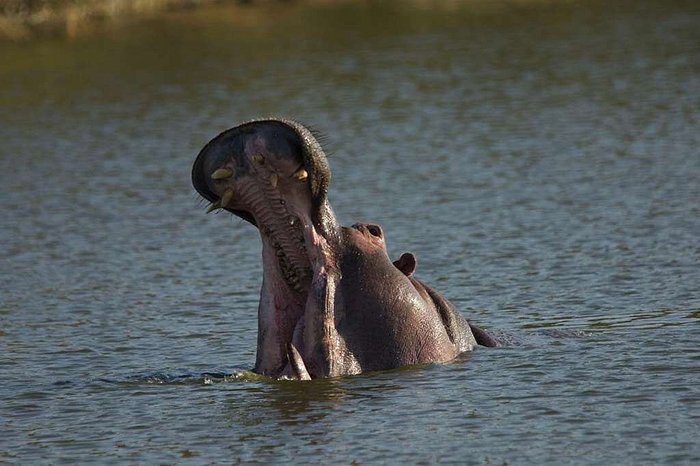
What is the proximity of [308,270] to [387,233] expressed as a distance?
20.7ft

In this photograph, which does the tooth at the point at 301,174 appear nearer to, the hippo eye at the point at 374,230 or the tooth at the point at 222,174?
the tooth at the point at 222,174

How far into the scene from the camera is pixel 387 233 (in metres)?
14.5

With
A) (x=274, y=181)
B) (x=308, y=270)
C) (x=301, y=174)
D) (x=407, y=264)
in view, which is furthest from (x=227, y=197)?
(x=407, y=264)

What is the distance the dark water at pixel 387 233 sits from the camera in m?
8.20

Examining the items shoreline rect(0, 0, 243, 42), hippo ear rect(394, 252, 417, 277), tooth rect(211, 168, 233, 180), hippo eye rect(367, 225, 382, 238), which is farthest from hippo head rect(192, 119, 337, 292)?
shoreline rect(0, 0, 243, 42)

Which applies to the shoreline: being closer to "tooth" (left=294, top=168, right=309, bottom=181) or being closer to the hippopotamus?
the hippopotamus

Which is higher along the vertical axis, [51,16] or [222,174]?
[51,16]

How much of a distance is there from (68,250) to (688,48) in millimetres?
14142

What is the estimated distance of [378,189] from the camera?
17.0 m

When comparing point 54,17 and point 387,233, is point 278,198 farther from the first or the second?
point 54,17

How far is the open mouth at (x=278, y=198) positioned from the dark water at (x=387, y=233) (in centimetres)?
50

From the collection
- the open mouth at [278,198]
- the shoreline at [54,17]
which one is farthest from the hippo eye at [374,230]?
the shoreline at [54,17]

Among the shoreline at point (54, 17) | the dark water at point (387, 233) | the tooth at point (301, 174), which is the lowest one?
the dark water at point (387, 233)

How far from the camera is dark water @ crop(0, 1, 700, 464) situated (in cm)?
820
